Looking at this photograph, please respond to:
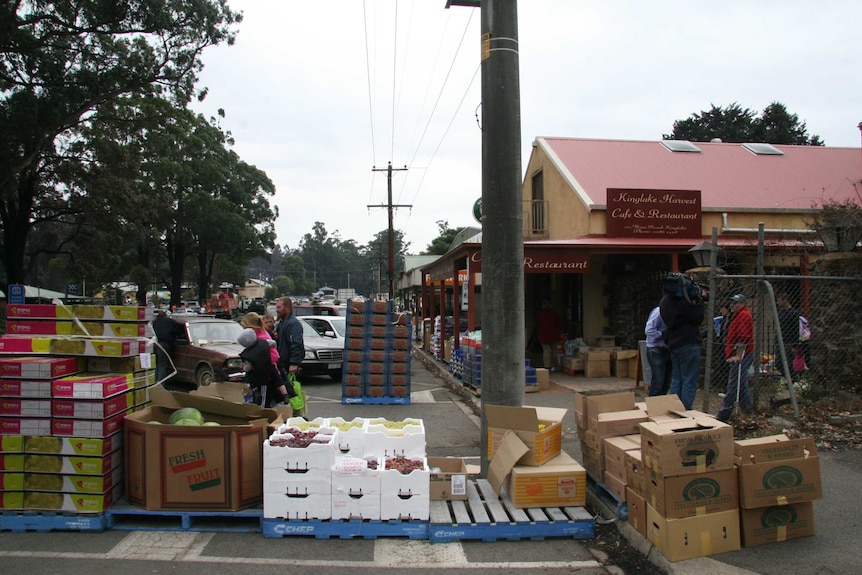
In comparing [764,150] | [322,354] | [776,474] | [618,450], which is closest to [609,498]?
[618,450]

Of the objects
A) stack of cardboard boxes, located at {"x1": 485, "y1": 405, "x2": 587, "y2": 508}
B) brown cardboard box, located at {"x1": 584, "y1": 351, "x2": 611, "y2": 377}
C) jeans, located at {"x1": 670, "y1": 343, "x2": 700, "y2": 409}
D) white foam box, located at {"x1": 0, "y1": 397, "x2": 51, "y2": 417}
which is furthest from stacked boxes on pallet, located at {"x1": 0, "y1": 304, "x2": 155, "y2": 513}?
brown cardboard box, located at {"x1": 584, "y1": 351, "x2": 611, "y2": 377}

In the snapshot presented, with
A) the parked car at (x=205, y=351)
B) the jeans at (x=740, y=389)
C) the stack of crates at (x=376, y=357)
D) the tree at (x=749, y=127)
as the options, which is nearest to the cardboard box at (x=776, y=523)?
the jeans at (x=740, y=389)

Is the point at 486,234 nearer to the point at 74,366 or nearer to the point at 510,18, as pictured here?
the point at 510,18

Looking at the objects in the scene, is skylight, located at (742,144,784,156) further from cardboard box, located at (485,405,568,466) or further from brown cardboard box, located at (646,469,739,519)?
brown cardboard box, located at (646,469,739,519)

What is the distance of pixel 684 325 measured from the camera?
723 cm

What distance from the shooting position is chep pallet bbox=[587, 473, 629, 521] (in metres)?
4.79

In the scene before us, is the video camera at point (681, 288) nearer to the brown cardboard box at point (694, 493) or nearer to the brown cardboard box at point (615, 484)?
the brown cardboard box at point (615, 484)

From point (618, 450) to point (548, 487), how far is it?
64 centimetres

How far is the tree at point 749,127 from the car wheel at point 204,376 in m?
36.0

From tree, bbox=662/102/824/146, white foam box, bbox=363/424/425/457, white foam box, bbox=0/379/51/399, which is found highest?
tree, bbox=662/102/824/146

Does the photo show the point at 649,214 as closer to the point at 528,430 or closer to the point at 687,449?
the point at 528,430

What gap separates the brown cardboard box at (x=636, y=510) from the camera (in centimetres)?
445

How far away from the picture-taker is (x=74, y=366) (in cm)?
523

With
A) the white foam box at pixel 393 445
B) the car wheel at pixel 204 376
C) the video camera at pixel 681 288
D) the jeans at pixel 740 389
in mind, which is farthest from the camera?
the car wheel at pixel 204 376
